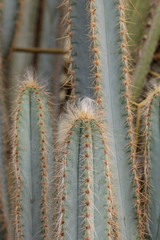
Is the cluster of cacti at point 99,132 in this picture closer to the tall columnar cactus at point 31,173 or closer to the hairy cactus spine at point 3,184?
the tall columnar cactus at point 31,173

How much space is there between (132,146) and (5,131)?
0.74 m

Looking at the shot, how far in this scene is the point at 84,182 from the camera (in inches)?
43.3

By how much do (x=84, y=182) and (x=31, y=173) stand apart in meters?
0.35

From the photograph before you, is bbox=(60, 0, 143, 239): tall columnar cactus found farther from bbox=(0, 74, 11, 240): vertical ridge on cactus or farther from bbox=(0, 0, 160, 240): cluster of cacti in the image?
bbox=(0, 74, 11, 240): vertical ridge on cactus

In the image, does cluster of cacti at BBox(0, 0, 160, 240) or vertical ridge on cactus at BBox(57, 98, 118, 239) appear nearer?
vertical ridge on cactus at BBox(57, 98, 118, 239)

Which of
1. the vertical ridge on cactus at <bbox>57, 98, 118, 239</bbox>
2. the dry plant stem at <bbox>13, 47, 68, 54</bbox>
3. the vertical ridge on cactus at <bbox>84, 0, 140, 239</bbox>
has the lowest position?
A: the vertical ridge on cactus at <bbox>57, 98, 118, 239</bbox>

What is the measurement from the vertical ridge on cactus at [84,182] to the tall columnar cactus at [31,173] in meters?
0.24

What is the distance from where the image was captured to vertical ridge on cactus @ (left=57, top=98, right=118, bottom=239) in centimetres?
110

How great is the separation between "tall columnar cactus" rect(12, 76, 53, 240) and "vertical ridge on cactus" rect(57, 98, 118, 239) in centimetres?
24

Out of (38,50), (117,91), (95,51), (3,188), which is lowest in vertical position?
(3,188)

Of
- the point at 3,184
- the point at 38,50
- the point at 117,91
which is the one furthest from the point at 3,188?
the point at 38,50

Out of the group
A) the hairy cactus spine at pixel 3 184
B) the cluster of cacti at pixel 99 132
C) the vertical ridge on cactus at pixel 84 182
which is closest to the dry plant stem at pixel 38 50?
the hairy cactus spine at pixel 3 184

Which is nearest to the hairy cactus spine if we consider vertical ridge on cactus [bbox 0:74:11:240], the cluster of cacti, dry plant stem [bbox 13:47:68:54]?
vertical ridge on cactus [bbox 0:74:11:240]

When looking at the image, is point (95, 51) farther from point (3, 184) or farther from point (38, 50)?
point (38, 50)
